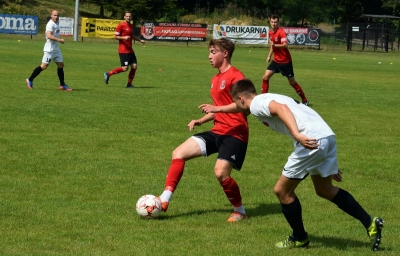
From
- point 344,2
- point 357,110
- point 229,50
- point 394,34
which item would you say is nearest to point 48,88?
point 357,110

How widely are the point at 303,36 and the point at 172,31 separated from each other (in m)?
9.70

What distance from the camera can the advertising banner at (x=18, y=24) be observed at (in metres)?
47.2

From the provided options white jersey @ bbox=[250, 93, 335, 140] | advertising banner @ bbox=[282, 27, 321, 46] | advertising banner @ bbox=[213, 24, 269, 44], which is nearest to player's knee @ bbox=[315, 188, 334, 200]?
white jersey @ bbox=[250, 93, 335, 140]

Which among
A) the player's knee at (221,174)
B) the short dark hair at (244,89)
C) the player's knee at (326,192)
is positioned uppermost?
the short dark hair at (244,89)

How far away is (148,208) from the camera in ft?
22.2

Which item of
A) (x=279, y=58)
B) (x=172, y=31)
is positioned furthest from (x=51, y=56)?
(x=172, y=31)

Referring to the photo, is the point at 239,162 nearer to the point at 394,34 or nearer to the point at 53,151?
the point at 53,151

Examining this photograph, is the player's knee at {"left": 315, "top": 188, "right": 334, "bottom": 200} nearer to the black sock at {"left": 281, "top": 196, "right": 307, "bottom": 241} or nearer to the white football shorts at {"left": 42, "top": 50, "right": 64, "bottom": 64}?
the black sock at {"left": 281, "top": 196, "right": 307, "bottom": 241}

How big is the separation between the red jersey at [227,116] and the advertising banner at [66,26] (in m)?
44.4

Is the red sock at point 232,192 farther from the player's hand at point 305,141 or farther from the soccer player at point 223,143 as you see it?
the player's hand at point 305,141

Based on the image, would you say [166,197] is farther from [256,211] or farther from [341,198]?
[341,198]

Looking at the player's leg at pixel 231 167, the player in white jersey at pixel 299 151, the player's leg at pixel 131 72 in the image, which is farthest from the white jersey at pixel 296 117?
the player's leg at pixel 131 72

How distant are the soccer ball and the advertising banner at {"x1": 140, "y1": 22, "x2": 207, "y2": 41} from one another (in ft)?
142

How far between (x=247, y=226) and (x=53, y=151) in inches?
163
